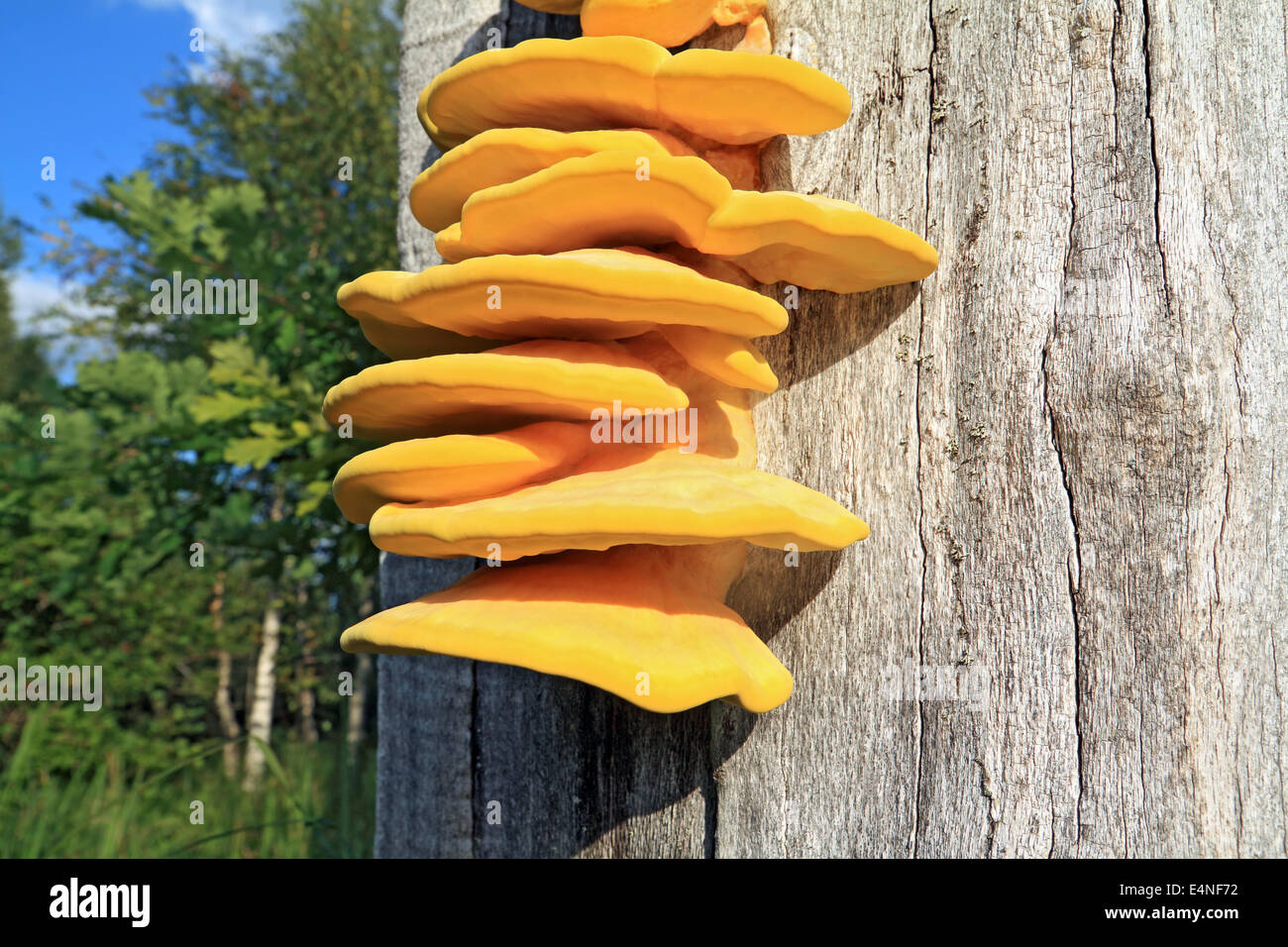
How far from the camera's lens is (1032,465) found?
1120mm

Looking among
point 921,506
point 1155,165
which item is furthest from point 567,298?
point 1155,165

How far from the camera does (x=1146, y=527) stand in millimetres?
1070

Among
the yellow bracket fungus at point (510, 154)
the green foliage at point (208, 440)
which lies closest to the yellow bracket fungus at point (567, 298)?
the yellow bracket fungus at point (510, 154)

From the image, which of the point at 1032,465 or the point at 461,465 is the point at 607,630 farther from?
the point at 1032,465

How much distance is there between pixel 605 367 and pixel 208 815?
593 cm

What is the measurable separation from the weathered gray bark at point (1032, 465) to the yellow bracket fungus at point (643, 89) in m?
0.17

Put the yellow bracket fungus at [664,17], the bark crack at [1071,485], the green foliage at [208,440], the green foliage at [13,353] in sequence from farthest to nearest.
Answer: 1. the green foliage at [13,353]
2. the green foliage at [208,440]
3. the yellow bracket fungus at [664,17]
4. the bark crack at [1071,485]

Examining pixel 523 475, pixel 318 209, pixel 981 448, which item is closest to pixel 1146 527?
pixel 981 448

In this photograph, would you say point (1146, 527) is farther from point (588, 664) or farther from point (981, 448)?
point (588, 664)

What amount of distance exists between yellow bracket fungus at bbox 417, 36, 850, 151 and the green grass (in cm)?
219

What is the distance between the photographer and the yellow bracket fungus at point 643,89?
1.12 m

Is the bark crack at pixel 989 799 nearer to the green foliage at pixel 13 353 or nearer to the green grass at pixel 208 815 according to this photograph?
the green grass at pixel 208 815

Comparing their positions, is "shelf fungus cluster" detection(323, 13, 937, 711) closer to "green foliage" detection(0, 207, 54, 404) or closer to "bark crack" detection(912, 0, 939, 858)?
"bark crack" detection(912, 0, 939, 858)
